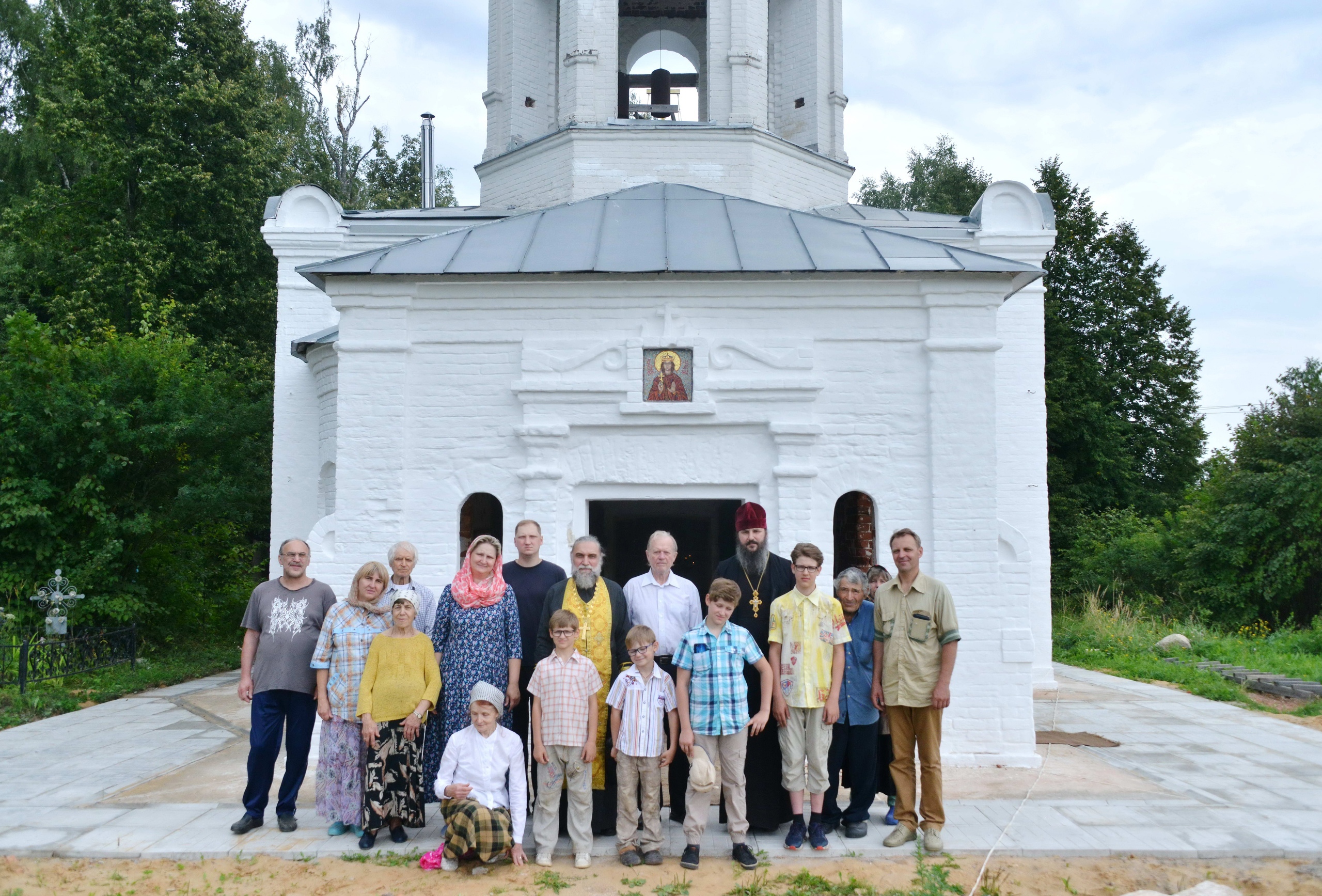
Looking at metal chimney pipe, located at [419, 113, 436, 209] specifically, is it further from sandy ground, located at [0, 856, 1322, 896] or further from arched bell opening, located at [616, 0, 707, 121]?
sandy ground, located at [0, 856, 1322, 896]

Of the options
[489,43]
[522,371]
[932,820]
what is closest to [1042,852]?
Answer: [932,820]

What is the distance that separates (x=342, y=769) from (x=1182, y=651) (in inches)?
521

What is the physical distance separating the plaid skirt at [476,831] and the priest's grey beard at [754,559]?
1830 mm

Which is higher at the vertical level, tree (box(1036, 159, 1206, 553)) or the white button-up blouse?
tree (box(1036, 159, 1206, 553))

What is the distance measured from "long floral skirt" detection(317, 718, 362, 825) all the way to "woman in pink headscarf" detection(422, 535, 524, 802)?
527 mm

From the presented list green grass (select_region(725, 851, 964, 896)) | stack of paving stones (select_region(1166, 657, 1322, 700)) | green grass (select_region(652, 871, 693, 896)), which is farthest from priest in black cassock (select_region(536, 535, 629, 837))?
stack of paving stones (select_region(1166, 657, 1322, 700))

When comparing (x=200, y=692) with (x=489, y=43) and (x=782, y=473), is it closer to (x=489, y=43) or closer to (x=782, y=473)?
(x=782, y=473)

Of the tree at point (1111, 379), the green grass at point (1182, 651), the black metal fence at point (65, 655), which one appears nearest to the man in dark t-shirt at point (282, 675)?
the black metal fence at point (65, 655)

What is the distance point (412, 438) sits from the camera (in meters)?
7.95

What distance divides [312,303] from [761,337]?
20.7ft

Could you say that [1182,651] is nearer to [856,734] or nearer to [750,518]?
[856,734]

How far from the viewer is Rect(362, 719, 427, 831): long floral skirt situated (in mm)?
5383

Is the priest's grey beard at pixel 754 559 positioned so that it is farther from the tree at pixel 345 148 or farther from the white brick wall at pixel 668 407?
the tree at pixel 345 148

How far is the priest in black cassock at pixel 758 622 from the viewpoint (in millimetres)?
5496
